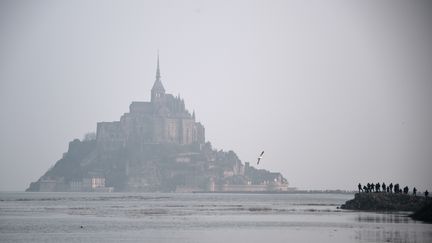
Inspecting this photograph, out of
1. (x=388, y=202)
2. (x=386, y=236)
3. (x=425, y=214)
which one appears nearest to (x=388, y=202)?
(x=388, y=202)

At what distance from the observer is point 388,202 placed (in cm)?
10819

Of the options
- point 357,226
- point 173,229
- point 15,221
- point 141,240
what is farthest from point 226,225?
point 15,221

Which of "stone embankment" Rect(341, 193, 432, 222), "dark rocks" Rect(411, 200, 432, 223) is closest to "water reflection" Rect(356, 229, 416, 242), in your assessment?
"dark rocks" Rect(411, 200, 432, 223)

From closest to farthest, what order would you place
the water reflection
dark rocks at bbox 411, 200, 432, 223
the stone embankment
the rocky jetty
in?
1. the water reflection
2. dark rocks at bbox 411, 200, 432, 223
3. the stone embankment
4. the rocky jetty

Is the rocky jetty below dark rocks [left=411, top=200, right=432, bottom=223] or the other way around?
the other way around

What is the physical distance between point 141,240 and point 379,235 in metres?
18.4

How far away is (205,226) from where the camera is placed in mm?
82625

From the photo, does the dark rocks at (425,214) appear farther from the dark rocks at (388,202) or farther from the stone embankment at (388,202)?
the dark rocks at (388,202)

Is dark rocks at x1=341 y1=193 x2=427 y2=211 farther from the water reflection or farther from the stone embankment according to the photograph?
the water reflection

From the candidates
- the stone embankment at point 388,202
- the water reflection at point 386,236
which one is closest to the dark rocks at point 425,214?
the water reflection at point 386,236

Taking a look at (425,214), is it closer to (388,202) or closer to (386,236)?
(386,236)

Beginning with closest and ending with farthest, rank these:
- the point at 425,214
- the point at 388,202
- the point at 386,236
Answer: the point at 386,236, the point at 425,214, the point at 388,202

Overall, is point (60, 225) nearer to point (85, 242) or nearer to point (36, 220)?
point (36, 220)

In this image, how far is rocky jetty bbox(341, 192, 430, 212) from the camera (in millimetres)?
103750
